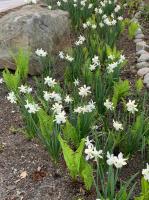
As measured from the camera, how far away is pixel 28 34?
183 inches

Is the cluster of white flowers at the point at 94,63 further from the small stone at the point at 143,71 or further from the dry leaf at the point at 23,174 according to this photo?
the dry leaf at the point at 23,174

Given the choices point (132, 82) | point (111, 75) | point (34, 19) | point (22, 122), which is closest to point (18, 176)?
point (22, 122)

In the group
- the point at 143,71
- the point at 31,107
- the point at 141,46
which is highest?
the point at 141,46

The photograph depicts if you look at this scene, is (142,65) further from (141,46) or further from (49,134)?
(49,134)

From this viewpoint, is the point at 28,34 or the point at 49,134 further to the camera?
the point at 28,34

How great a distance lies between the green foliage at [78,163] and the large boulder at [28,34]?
2076 millimetres

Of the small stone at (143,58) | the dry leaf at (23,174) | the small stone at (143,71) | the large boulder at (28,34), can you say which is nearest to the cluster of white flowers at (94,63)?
the small stone at (143,71)

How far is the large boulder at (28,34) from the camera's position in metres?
4.65

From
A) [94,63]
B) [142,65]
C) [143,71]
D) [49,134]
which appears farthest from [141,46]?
[49,134]

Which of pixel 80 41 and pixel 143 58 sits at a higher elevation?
pixel 80 41

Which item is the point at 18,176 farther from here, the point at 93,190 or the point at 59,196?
the point at 93,190

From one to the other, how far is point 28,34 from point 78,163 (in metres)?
2.32

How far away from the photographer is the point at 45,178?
304 centimetres

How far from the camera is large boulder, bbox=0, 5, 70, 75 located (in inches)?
183
